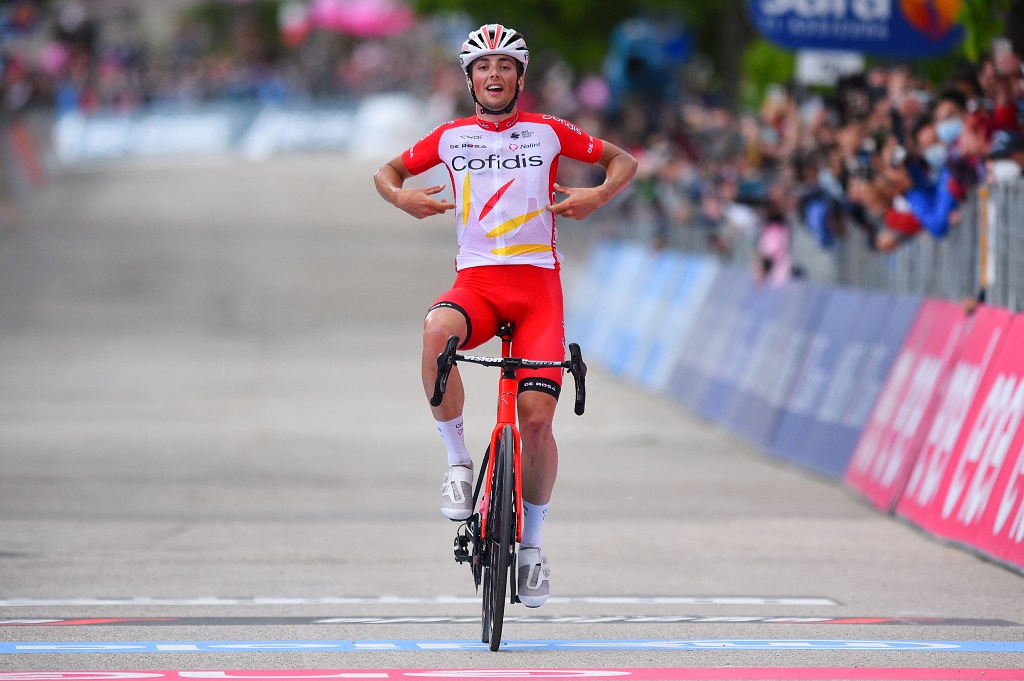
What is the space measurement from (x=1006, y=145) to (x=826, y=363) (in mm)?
3067

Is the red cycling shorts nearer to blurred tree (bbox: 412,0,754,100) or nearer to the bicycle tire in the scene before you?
the bicycle tire

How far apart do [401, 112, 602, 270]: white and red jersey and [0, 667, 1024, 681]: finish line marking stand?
1845mm

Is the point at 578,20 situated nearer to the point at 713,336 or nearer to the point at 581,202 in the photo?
the point at 713,336

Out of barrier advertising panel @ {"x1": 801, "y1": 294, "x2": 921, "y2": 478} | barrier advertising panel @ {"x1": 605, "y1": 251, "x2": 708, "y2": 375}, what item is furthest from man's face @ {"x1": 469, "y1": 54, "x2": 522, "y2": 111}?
barrier advertising panel @ {"x1": 605, "y1": 251, "x2": 708, "y2": 375}

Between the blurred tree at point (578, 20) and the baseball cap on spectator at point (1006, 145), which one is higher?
the blurred tree at point (578, 20)

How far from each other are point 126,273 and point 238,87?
26.6m

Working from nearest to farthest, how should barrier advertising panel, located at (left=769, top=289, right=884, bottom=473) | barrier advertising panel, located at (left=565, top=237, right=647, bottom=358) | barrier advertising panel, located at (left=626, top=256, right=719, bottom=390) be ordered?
barrier advertising panel, located at (left=769, top=289, right=884, bottom=473) → barrier advertising panel, located at (left=626, top=256, right=719, bottom=390) → barrier advertising panel, located at (left=565, top=237, right=647, bottom=358)

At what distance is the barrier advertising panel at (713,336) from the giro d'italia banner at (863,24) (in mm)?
2433

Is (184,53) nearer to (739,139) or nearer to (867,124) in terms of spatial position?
(739,139)

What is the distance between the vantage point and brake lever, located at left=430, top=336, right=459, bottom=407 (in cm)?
771

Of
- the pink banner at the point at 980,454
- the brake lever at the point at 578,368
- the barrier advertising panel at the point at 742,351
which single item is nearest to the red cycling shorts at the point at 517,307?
the brake lever at the point at 578,368

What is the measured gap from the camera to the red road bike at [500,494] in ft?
24.9

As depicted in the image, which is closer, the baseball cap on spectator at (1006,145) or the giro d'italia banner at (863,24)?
the baseball cap on spectator at (1006,145)

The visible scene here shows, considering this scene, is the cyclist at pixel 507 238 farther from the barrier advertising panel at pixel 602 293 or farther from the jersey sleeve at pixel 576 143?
the barrier advertising panel at pixel 602 293
